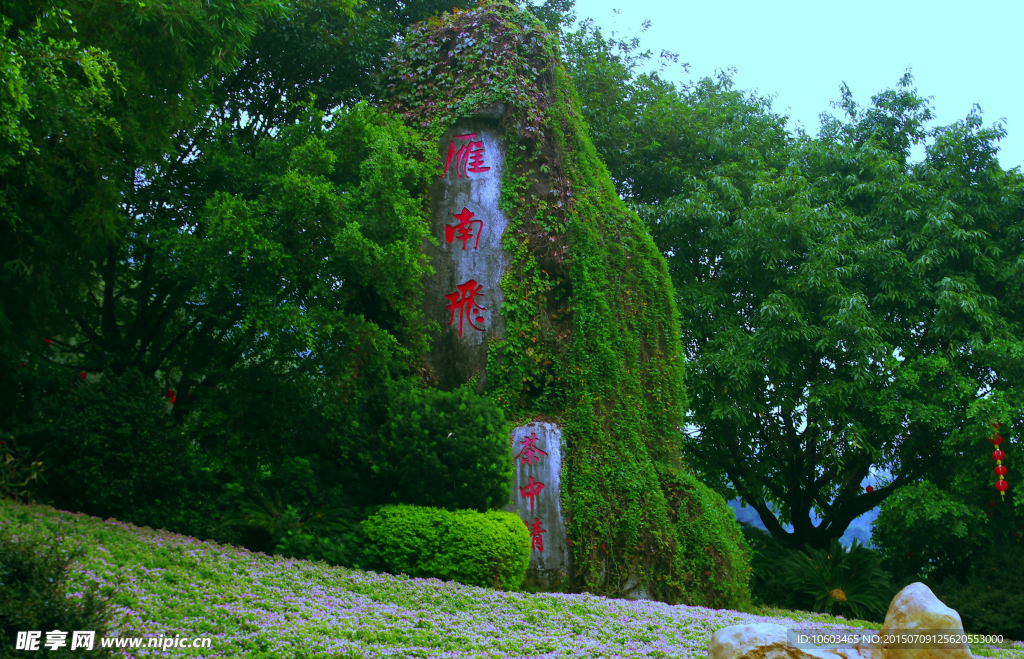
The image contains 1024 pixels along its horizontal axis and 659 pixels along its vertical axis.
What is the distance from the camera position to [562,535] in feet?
28.0

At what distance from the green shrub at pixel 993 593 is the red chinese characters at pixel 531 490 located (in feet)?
21.8

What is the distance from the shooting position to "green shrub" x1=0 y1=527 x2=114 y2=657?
3340 mm

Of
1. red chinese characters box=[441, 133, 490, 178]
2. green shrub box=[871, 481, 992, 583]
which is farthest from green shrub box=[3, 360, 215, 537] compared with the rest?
green shrub box=[871, 481, 992, 583]

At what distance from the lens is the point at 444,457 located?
771cm

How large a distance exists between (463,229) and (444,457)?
3434mm

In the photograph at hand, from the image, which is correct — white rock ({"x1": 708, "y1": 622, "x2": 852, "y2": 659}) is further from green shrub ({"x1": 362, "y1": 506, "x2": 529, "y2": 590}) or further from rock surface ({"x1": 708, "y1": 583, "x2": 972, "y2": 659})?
green shrub ({"x1": 362, "y1": 506, "x2": 529, "y2": 590})

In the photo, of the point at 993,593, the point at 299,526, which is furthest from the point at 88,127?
the point at 993,593

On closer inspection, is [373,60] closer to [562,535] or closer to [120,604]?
[562,535]

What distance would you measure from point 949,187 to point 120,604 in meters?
13.6

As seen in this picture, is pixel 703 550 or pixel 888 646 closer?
pixel 888 646

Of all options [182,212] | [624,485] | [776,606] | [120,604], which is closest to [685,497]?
[624,485]

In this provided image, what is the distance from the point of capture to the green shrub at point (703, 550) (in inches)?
345

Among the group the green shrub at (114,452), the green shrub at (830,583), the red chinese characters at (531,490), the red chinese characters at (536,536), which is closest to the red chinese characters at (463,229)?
the red chinese characters at (531,490)

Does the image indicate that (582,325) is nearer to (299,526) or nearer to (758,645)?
(299,526)
